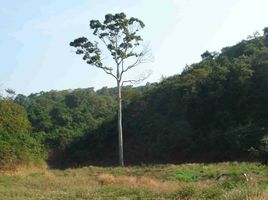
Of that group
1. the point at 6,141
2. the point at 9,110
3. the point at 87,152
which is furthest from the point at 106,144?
the point at 6,141

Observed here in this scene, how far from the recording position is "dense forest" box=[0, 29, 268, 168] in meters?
29.7

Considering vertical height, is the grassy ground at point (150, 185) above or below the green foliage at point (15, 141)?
below

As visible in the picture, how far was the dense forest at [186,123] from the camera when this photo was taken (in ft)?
97.4

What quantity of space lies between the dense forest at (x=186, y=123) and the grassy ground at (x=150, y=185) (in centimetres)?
639

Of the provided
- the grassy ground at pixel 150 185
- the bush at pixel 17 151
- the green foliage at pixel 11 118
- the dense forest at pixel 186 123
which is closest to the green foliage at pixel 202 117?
the dense forest at pixel 186 123

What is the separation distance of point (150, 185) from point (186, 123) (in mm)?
19831

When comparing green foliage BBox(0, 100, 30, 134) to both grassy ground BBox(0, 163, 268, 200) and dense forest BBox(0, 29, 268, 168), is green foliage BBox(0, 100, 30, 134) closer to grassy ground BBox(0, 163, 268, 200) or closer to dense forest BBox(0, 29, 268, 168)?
dense forest BBox(0, 29, 268, 168)

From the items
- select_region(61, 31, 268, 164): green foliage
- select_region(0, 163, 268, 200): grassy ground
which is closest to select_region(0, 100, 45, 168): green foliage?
select_region(0, 163, 268, 200): grassy ground

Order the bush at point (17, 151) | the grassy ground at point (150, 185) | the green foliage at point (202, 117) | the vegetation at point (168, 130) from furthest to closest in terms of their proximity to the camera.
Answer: the green foliage at point (202, 117), the bush at point (17, 151), the vegetation at point (168, 130), the grassy ground at point (150, 185)

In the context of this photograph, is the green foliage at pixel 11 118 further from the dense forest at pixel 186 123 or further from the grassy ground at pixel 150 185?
the grassy ground at pixel 150 185

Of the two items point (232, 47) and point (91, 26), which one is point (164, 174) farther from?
point (232, 47)

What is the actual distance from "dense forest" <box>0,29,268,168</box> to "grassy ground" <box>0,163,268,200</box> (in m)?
6.39

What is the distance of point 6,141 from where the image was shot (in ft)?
94.4

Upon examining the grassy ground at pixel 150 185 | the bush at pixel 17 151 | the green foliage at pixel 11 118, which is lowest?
the grassy ground at pixel 150 185
